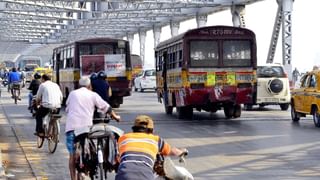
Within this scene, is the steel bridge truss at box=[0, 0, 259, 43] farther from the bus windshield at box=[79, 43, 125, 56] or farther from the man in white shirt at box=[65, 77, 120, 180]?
the man in white shirt at box=[65, 77, 120, 180]

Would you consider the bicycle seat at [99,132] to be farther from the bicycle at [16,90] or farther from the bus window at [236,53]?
the bicycle at [16,90]

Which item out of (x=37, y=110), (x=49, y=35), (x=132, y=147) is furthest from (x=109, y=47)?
(x=49, y=35)

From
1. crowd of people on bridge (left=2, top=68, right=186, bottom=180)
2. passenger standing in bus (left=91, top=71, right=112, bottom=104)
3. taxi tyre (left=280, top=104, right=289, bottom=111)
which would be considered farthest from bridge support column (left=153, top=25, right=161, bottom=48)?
crowd of people on bridge (left=2, top=68, right=186, bottom=180)

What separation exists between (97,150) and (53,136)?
564cm

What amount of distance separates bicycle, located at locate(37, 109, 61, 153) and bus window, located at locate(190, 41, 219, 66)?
8264mm

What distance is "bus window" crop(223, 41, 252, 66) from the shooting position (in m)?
23.7

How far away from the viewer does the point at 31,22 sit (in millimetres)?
75125

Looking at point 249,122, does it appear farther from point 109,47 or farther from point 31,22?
point 31,22

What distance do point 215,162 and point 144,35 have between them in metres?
70.6

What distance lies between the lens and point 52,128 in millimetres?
15719

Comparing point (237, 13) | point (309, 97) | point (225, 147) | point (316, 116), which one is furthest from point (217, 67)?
point (237, 13)

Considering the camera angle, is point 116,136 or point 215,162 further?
point 215,162

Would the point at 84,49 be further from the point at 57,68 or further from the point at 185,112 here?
the point at 185,112

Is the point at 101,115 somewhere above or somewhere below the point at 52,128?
above
